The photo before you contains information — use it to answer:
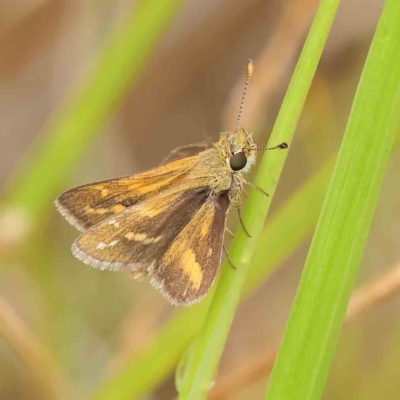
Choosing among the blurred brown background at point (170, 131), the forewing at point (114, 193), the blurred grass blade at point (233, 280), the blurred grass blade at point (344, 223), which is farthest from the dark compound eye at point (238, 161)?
the blurred brown background at point (170, 131)

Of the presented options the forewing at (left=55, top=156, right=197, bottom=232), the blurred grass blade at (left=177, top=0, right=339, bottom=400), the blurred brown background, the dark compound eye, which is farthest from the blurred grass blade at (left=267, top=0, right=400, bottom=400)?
the blurred brown background

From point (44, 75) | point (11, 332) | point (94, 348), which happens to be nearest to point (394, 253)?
point (94, 348)

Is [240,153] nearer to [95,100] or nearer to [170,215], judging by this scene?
[170,215]

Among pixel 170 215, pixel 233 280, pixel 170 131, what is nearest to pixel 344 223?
pixel 233 280

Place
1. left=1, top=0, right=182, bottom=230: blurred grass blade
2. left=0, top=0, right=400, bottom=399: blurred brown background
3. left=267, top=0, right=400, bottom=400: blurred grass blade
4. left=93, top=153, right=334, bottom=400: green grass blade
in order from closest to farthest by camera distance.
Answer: left=267, top=0, right=400, bottom=400: blurred grass blade
left=93, top=153, right=334, bottom=400: green grass blade
left=1, top=0, right=182, bottom=230: blurred grass blade
left=0, top=0, right=400, bottom=399: blurred brown background

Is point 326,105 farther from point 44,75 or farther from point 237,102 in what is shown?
point 44,75

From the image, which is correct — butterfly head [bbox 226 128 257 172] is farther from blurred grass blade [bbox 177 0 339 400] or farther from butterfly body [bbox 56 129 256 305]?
blurred grass blade [bbox 177 0 339 400]

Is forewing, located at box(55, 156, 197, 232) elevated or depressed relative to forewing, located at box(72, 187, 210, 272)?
elevated
